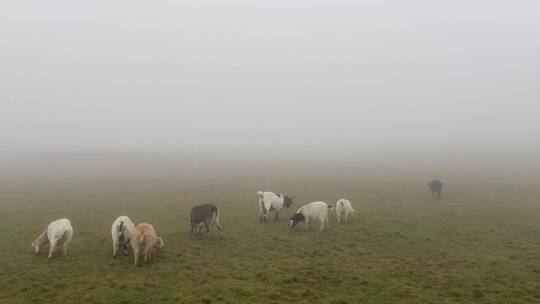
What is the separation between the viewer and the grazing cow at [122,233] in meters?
15.9

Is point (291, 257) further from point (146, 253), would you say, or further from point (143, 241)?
point (143, 241)

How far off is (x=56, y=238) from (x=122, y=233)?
2434 millimetres

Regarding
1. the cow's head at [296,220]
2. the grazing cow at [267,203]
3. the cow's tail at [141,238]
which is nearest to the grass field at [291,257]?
the cow's head at [296,220]

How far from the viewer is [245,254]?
54.3 ft

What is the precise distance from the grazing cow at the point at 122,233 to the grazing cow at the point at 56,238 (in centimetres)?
179

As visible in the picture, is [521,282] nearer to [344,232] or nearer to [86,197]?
[344,232]

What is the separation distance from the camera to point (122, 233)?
16.1 m

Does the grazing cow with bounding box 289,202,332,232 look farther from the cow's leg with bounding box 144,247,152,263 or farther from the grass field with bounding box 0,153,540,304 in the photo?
the cow's leg with bounding box 144,247,152,263

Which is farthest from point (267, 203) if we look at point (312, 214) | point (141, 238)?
point (141, 238)

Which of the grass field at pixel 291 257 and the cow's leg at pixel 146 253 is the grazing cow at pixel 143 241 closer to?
the cow's leg at pixel 146 253

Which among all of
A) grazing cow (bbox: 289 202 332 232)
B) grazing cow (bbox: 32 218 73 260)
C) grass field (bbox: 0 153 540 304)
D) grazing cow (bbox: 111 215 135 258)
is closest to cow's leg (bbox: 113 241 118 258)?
grazing cow (bbox: 111 215 135 258)

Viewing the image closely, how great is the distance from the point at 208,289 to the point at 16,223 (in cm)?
1609

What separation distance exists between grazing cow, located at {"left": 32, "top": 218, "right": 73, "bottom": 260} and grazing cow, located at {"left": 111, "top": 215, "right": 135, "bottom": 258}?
5.86 feet

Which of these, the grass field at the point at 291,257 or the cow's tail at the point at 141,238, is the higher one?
the cow's tail at the point at 141,238
